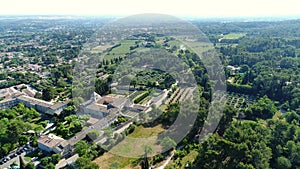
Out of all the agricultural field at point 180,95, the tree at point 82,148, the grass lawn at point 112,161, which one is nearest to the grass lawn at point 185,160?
the grass lawn at point 112,161

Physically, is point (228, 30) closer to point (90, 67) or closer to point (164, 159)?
point (90, 67)

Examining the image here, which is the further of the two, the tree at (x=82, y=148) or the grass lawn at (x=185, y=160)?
the tree at (x=82, y=148)

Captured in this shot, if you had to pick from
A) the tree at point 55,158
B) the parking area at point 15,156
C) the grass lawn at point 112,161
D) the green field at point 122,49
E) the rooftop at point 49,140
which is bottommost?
the parking area at point 15,156

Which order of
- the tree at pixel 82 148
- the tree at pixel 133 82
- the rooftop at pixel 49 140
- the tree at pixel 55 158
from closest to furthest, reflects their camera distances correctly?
1. the tree at pixel 55 158
2. the tree at pixel 82 148
3. the rooftop at pixel 49 140
4. the tree at pixel 133 82

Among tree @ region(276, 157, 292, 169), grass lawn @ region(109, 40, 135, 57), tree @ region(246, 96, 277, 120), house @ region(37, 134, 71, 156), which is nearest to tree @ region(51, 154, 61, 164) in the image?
house @ region(37, 134, 71, 156)

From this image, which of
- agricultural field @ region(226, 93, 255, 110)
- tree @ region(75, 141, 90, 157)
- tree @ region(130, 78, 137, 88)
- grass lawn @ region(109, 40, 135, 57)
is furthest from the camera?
grass lawn @ region(109, 40, 135, 57)

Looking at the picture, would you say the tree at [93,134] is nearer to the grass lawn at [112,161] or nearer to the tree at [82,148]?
the tree at [82,148]

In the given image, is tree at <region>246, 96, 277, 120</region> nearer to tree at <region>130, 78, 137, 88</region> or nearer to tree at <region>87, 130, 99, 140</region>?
tree at <region>87, 130, 99, 140</region>

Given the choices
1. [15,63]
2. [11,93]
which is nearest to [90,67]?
[11,93]

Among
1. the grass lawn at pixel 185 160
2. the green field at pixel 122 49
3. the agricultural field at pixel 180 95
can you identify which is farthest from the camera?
the green field at pixel 122 49

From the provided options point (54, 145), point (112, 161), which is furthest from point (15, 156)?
point (112, 161)
